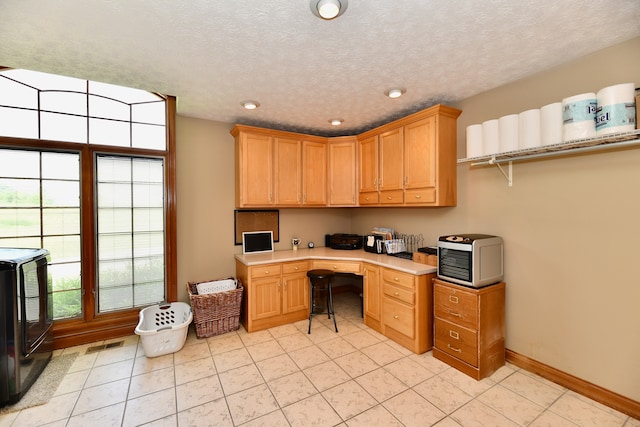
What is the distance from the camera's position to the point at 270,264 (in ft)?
11.0

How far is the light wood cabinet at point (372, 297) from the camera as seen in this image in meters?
3.19

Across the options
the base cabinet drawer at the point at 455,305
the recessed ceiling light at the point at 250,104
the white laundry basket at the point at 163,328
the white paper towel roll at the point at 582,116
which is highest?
the recessed ceiling light at the point at 250,104

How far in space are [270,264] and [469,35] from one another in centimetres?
289

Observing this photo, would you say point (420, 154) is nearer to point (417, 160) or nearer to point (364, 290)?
point (417, 160)

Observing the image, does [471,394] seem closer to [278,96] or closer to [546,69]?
[546,69]

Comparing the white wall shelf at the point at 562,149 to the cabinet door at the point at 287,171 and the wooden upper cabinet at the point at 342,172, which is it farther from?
the cabinet door at the point at 287,171

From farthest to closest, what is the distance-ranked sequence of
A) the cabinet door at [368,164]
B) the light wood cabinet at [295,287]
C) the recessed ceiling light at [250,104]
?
the cabinet door at [368,164], the light wood cabinet at [295,287], the recessed ceiling light at [250,104]

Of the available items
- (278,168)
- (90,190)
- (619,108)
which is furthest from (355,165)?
(90,190)

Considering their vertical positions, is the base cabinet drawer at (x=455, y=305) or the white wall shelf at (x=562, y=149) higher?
the white wall shelf at (x=562, y=149)

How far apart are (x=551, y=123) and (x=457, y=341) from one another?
1.99 m

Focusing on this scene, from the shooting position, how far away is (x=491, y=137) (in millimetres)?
2496

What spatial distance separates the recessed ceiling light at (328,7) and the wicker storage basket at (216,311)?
2860 millimetres

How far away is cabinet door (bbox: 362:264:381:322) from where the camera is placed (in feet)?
10.5

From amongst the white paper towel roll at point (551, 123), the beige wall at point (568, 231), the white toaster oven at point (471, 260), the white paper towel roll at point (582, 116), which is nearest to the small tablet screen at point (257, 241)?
the beige wall at point (568, 231)
